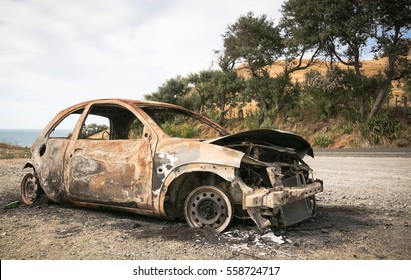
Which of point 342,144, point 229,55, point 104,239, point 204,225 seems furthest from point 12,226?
point 229,55

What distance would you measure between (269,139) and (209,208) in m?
1.24

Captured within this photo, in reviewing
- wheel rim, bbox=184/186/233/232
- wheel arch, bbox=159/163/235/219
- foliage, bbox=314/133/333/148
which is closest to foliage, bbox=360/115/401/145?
foliage, bbox=314/133/333/148

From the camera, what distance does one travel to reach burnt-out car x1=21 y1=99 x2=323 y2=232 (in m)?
3.71

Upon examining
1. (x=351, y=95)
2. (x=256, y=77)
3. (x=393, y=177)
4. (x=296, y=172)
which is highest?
(x=256, y=77)

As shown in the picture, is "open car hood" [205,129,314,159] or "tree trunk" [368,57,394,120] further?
"tree trunk" [368,57,394,120]

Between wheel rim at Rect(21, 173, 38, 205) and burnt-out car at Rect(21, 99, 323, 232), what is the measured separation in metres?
0.37

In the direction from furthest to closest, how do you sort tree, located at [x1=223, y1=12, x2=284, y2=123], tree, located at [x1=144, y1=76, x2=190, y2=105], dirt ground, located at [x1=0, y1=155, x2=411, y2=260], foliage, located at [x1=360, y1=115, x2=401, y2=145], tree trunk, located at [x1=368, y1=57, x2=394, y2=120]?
1. tree, located at [x1=144, y1=76, x2=190, y2=105]
2. tree, located at [x1=223, y1=12, x2=284, y2=123]
3. tree trunk, located at [x1=368, y1=57, x2=394, y2=120]
4. foliage, located at [x1=360, y1=115, x2=401, y2=145]
5. dirt ground, located at [x1=0, y1=155, x2=411, y2=260]

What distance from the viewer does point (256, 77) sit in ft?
84.4

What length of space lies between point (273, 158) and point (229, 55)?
27.9 metres

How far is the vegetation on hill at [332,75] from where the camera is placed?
18031 millimetres

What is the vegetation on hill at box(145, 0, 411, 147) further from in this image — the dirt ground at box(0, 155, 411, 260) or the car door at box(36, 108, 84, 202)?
the car door at box(36, 108, 84, 202)

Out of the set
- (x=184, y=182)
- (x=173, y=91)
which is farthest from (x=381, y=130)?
(x=173, y=91)

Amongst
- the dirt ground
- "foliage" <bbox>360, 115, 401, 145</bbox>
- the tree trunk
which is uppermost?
the tree trunk
